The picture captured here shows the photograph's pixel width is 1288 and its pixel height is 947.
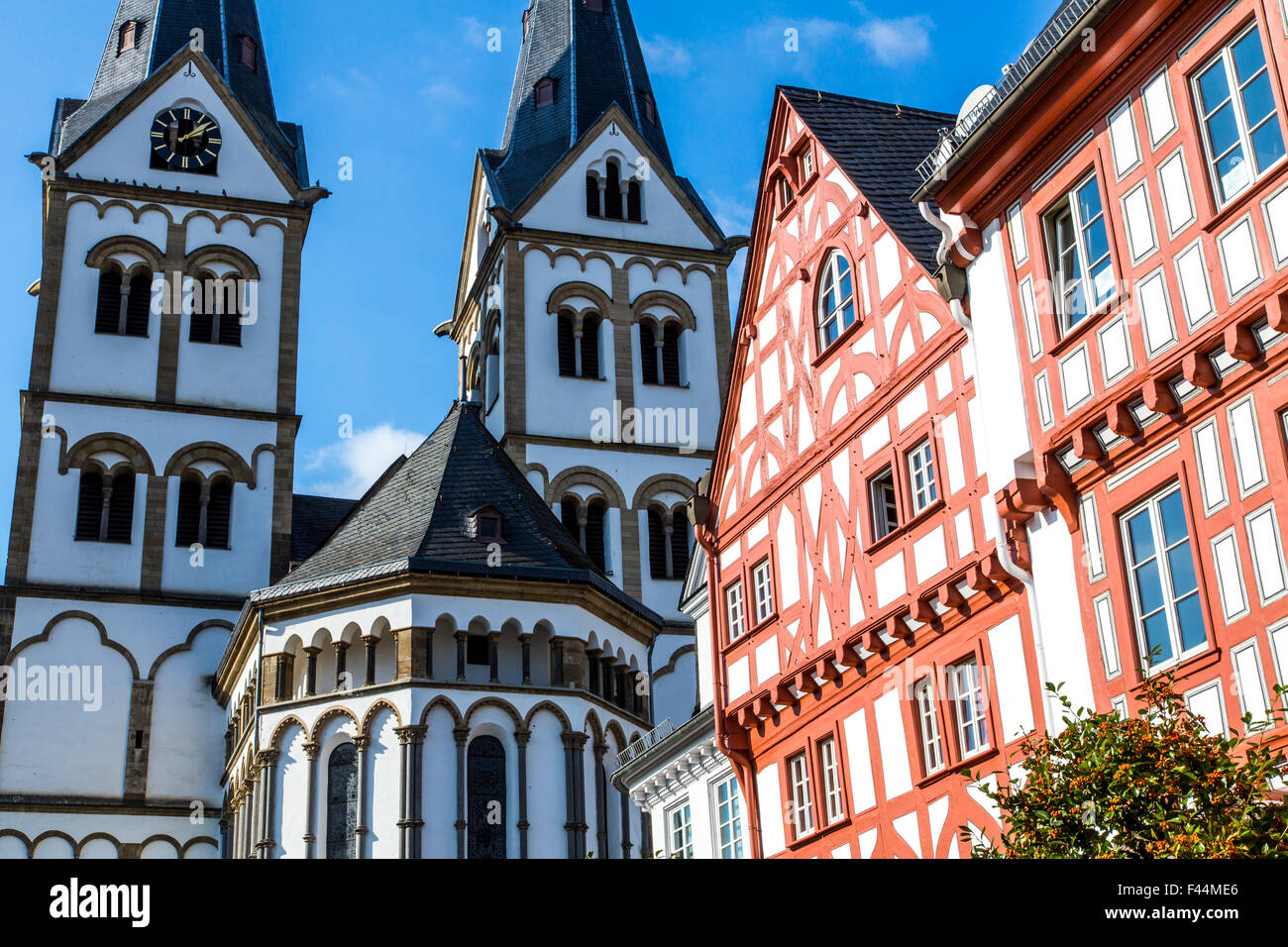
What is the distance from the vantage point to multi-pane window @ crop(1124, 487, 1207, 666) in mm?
13977

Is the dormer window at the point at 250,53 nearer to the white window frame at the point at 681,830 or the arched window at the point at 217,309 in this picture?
the arched window at the point at 217,309

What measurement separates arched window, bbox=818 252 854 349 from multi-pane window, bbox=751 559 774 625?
2912 millimetres

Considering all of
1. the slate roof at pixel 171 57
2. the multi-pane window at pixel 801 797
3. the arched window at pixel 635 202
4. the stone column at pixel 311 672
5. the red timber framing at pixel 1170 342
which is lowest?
the multi-pane window at pixel 801 797

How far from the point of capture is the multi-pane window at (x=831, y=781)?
19812 mm

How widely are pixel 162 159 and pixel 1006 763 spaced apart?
37.6 metres

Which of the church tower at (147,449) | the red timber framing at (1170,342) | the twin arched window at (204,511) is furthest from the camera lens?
the twin arched window at (204,511)

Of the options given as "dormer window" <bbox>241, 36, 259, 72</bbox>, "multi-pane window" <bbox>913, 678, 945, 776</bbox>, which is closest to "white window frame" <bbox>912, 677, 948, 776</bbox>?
"multi-pane window" <bbox>913, 678, 945, 776</bbox>

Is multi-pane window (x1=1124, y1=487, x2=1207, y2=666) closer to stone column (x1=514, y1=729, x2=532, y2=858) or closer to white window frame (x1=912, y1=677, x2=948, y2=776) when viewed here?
white window frame (x1=912, y1=677, x2=948, y2=776)

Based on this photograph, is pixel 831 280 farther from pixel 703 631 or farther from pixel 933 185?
pixel 703 631

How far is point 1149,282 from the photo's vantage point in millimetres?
14766

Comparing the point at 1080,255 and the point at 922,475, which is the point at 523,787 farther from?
the point at 1080,255

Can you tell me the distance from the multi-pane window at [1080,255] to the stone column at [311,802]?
66.1ft

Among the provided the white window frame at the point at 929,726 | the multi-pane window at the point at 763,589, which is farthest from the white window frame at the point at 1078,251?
the multi-pane window at the point at 763,589

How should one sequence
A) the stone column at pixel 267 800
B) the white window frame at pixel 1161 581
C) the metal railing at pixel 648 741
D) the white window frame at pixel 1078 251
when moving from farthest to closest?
1. the stone column at pixel 267 800
2. the metal railing at pixel 648 741
3. the white window frame at pixel 1078 251
4. the white window frame at pixel 1161 581
